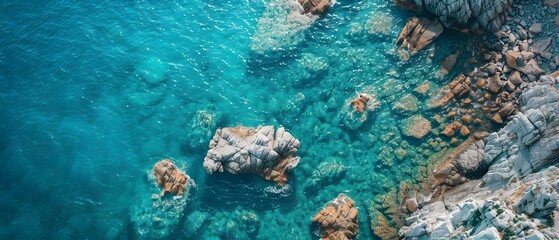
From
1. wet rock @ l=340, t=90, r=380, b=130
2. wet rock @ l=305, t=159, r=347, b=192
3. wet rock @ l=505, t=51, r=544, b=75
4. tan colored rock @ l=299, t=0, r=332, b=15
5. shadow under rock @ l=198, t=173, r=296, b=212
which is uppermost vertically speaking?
wet rock @ l=505, t=51, r=544, b=75

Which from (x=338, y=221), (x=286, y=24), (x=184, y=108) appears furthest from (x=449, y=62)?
(x=184, y=108)


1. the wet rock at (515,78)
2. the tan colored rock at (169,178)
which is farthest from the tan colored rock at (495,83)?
the tan colored rock at (169,178)

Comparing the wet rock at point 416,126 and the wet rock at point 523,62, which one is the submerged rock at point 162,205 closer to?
→ the wet rock at point 416,126

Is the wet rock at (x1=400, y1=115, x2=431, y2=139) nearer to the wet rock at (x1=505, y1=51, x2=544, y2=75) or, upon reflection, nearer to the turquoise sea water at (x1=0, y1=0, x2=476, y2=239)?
the turquoise sea water at (x1=0, y1=0, x2=476, y2=239)

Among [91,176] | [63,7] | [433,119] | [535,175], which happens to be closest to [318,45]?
[433,119]

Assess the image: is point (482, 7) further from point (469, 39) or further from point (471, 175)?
point (471, 175)

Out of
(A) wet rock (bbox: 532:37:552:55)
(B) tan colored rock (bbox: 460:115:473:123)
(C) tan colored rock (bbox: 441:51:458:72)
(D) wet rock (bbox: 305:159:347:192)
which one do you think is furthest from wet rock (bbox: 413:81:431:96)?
(D) wet rock (bbox: 305:159:347:192)

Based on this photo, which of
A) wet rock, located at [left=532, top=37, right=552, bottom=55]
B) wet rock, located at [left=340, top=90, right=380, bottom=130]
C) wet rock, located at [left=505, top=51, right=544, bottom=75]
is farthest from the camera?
wet rock, located at [left=340, top=90, right=380, bottom=130]
